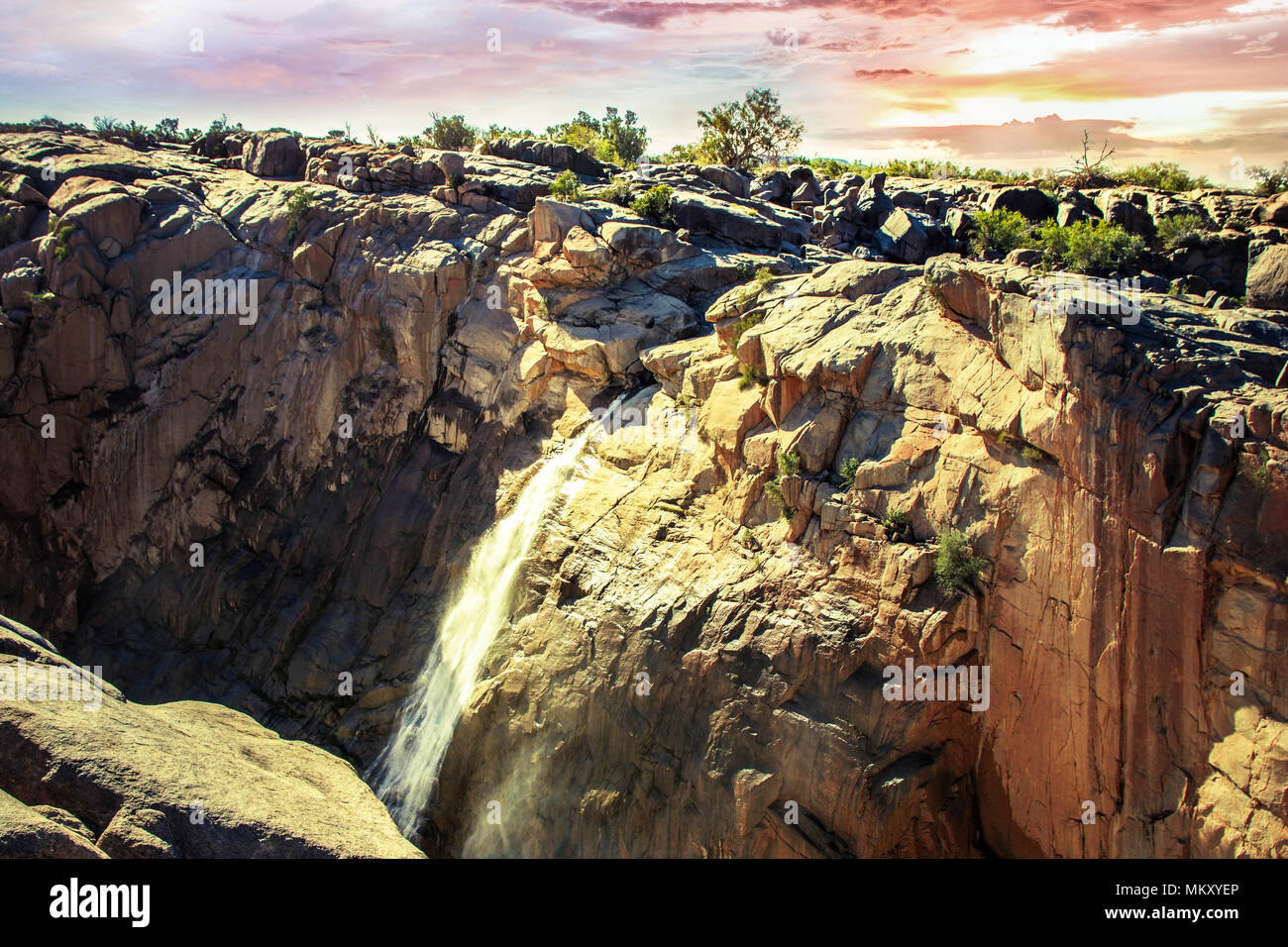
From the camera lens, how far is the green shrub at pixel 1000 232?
24.1 meters

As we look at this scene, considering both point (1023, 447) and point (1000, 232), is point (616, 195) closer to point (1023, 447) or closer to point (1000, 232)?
point (1000, 232)

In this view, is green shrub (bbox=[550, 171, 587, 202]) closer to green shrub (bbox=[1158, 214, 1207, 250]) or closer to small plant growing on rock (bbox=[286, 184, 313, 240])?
small plant growing on rock (bbox=[286, 184, 313, 240])

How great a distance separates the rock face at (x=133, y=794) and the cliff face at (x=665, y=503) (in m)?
7.85

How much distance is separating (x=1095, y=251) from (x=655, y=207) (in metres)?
13.7

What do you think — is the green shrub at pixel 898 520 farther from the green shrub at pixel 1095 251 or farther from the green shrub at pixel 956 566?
the green shrub at pixel 1095 251

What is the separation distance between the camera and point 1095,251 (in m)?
19.2

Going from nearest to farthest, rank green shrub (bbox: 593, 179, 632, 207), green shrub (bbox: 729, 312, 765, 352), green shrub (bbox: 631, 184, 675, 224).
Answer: green shrub (bbox: 729, 312, 765, 352) < green shrub (bbox: 631, 184, 675, 224) < green shrub (bbox: 593, 179, 632, 207)

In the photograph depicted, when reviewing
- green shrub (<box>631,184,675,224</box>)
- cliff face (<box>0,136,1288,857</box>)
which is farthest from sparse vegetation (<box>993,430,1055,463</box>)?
green shrub (<box>631,184,675,224</box>)

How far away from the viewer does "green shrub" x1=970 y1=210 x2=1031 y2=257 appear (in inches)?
949

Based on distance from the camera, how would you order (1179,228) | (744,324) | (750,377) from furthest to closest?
1. (1179,228)
2. (744,324)
3. (750,377)

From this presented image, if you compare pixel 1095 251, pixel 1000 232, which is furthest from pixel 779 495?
pixel 1000 232

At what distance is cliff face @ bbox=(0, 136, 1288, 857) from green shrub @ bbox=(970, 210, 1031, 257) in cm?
475

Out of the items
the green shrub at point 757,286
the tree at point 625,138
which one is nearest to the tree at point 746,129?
the tree at point 625,138
